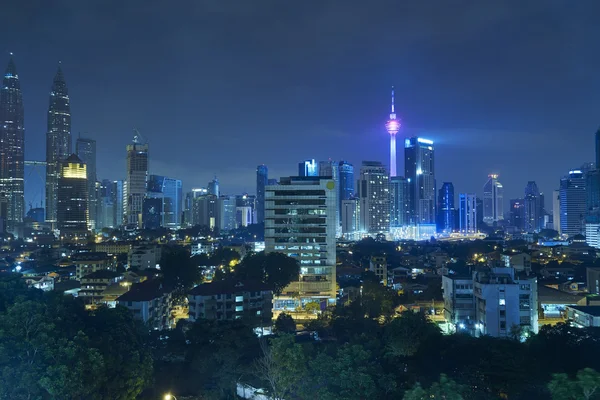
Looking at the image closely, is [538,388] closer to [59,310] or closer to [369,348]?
[369,348]

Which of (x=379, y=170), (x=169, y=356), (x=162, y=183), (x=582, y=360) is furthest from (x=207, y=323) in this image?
(x=162, y=183)

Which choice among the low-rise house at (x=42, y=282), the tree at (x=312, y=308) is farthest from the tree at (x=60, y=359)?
the low-rise house at (x=42, y=282)

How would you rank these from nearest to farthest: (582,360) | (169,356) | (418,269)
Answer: (582,360) → (169,356) → (418,269)

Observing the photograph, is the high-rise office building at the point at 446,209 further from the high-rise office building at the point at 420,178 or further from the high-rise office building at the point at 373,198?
the high-rise office building at the point at 373,198

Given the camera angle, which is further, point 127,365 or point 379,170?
point 379,170

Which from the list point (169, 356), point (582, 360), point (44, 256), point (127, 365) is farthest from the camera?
point (44, 256)

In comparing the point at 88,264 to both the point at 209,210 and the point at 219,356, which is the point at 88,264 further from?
the point at 209,210
